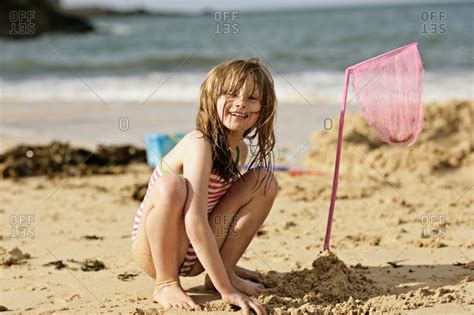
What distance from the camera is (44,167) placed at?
545cm

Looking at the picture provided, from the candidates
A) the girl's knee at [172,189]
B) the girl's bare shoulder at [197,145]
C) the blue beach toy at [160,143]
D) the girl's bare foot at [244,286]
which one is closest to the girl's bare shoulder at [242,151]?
the girl's bare shoulder at [197,145]

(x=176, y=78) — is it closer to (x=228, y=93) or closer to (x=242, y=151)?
(x=242, y=151)

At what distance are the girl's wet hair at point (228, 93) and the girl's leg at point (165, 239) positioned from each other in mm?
212

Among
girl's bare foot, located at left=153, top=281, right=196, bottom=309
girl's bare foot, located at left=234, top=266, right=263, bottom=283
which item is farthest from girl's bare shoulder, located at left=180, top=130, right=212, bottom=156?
girl's bare foot, located at left=234, top=266, right=263, bottom=283

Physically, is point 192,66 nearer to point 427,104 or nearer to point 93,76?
point 93,76

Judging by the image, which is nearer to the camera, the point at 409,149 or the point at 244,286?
the point at 244,286

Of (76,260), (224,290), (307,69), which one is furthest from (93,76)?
(224,290)

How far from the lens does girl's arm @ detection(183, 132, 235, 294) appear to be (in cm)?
248

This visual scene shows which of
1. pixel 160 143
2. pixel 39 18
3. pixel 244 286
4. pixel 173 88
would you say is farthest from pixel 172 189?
pixel 39 18

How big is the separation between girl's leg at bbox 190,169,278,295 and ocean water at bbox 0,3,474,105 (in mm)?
3469

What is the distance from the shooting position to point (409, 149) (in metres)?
5.33

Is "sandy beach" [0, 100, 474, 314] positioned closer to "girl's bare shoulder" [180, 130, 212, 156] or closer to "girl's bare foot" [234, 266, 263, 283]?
"girl's bare foot" [234, 266, 263, 283]

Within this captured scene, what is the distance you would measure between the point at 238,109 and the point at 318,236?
134cm

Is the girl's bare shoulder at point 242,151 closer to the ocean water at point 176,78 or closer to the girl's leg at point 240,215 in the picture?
the girl's leg at point 240,215
